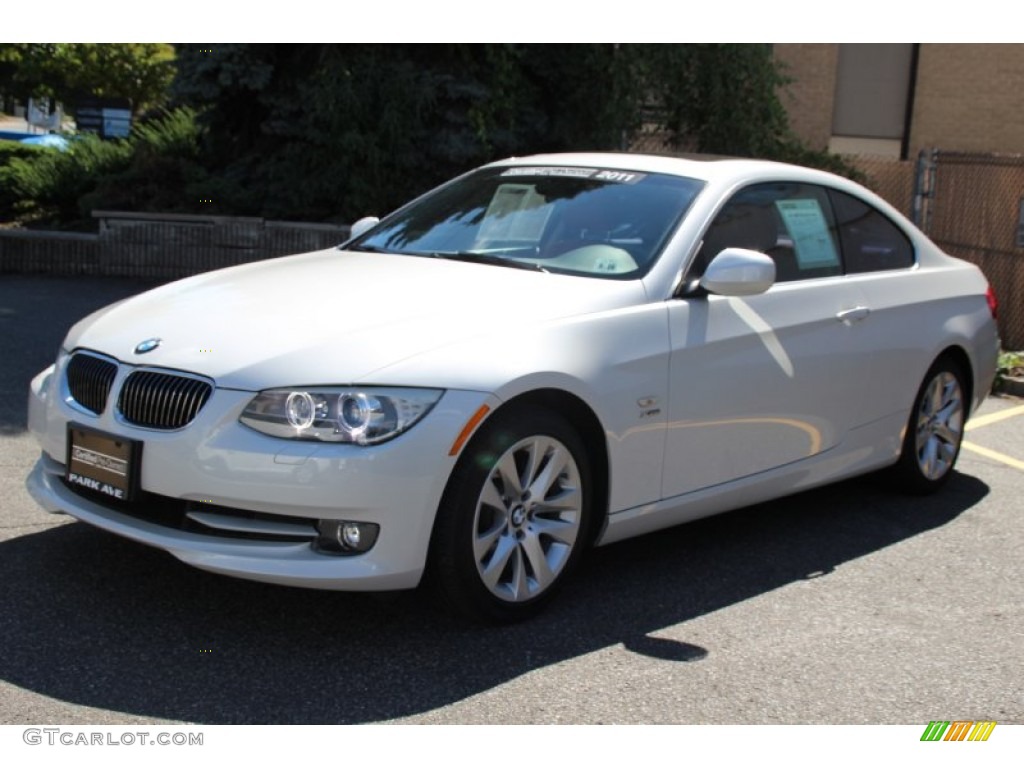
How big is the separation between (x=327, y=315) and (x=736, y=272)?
1.55m

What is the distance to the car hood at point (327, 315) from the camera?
411cm

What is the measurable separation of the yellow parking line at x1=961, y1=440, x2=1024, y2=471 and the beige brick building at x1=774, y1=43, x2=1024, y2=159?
10760mm

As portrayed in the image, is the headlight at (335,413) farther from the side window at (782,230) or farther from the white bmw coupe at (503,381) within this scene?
the side window at (782,230)

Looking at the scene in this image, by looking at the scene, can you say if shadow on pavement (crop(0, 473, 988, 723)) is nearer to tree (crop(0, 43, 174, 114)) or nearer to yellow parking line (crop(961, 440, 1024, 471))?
yellow parking line (crop(961, 440, 1024, 471))

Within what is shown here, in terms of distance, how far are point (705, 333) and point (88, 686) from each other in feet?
8.27

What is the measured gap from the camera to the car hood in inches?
162

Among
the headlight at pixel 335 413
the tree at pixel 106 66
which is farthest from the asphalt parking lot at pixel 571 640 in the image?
the tree at pixel 106 66

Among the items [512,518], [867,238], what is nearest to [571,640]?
[512,518]

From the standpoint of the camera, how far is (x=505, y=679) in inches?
159

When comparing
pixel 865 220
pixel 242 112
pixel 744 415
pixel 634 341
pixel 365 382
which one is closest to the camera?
pixel 365 382

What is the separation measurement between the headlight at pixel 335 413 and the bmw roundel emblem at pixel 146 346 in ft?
1.70

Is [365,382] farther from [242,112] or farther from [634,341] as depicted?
[242,112]

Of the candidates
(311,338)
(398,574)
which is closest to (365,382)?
(311,338)

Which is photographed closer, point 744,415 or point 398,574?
point 398,574
